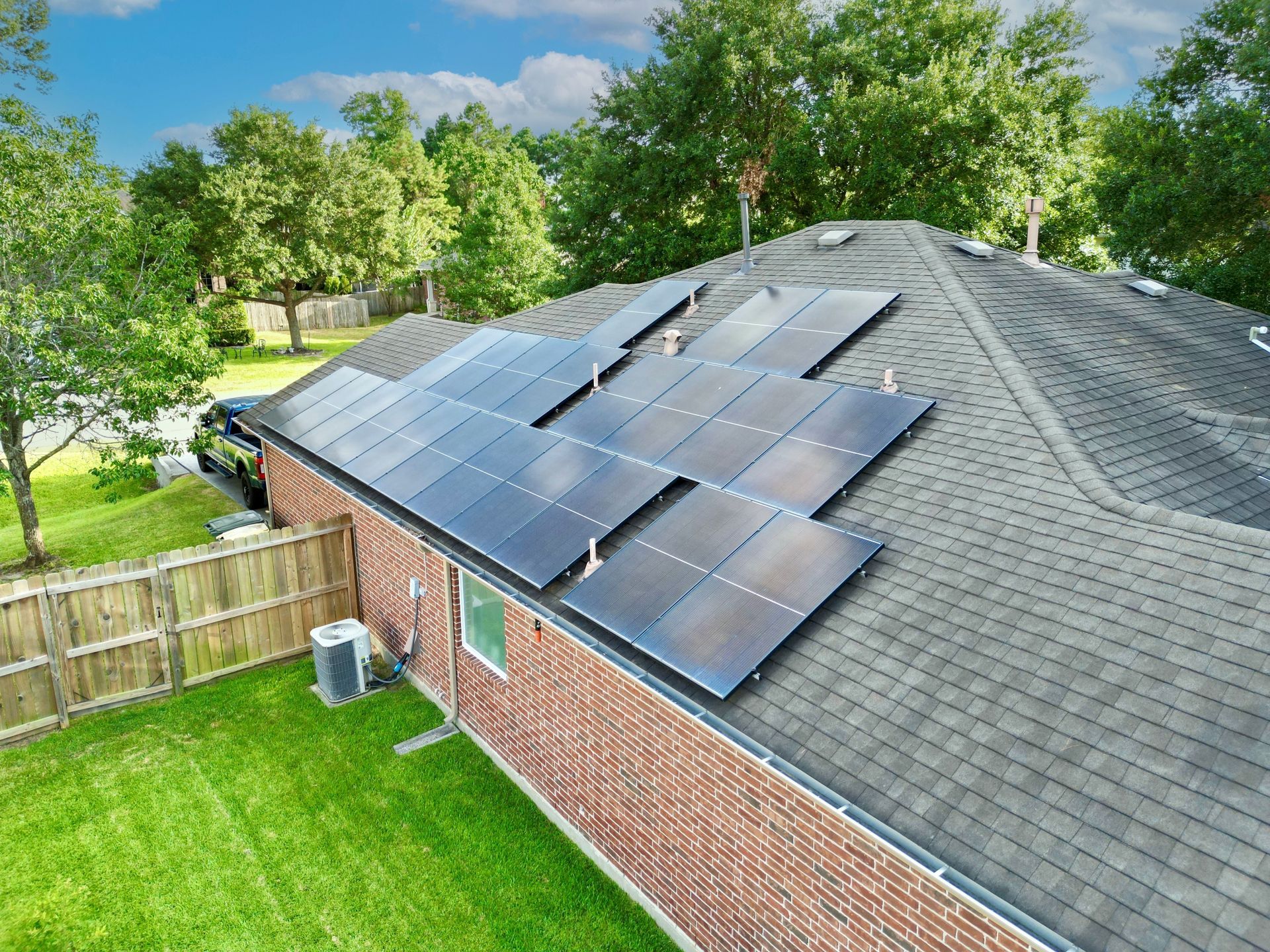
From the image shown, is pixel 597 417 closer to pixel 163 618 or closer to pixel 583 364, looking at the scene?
pixel 583 364

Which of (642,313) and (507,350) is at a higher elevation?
(642,313)

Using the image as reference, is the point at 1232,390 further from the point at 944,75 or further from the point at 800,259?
the point at 944,75

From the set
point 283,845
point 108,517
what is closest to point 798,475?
point 283,845

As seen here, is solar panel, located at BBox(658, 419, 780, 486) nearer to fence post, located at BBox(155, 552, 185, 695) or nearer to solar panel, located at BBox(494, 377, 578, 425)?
solar panel, located at BBox(494, 377, 578, 425)

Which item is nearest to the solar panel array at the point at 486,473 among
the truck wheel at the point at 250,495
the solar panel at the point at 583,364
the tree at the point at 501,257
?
the solar panel at the point at 583,364

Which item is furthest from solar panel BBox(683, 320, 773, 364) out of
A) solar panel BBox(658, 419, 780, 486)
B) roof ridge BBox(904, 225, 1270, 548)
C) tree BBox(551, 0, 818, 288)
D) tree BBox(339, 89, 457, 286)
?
tree BBox(339, 89, 457, 286)

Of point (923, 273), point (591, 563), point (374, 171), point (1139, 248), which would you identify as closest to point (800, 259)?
point (923, 273)
